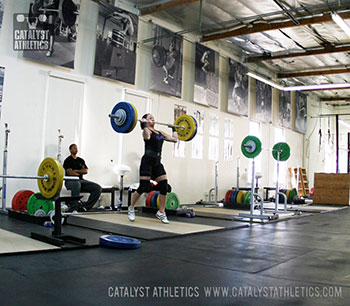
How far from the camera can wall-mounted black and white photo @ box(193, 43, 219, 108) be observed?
7.79 meters

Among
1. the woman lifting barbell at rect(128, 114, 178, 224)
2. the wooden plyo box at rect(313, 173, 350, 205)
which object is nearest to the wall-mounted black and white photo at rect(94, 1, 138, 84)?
the woman lifting barbell at rect(128, 114, 178, 224)

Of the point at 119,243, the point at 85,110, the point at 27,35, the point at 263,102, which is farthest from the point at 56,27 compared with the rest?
the point at 263,102

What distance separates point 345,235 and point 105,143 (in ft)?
12.6

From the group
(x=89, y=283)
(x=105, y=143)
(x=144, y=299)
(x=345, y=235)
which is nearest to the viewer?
(x=144, y=299)

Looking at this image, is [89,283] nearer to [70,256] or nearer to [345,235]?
[70,256]

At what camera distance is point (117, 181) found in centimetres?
627

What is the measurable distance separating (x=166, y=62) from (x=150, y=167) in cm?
352

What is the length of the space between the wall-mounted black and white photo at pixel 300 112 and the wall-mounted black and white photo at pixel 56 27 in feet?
28.3

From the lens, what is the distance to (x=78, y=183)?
4.71 meters

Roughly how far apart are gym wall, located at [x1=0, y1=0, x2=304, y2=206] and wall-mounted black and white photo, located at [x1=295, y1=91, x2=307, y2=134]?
5129 mm

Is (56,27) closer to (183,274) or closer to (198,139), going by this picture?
(198,139)

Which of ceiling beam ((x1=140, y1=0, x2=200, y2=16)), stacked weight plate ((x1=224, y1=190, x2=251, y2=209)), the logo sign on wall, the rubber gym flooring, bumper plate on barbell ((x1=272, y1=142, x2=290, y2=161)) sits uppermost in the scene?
ceiling beam ((x1=140, y1=0, x2=200, y2=16))

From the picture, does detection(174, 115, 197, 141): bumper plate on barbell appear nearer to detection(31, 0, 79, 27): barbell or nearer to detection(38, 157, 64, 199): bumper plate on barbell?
detection(38, 157, 64, 199): bumper plate on barbell

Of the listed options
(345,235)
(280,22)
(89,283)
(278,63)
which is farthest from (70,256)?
(278,63)
